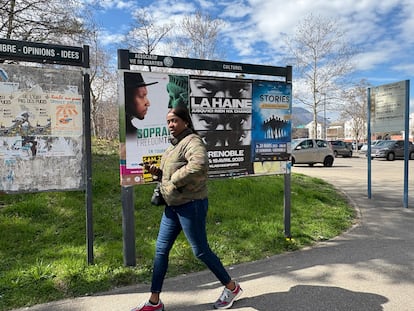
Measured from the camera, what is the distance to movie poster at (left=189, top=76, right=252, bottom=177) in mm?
4383

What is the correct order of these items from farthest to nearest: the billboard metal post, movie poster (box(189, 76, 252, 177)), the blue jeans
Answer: the billboard metal post < movie poster (box(189, 76, 252, 177)) < the blue jeans

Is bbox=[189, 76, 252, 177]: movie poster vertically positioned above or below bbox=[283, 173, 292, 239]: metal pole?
above

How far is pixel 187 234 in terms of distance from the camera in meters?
2.97

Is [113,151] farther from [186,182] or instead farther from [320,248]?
[186,182]

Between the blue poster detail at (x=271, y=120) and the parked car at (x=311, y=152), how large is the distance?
14.8 metres

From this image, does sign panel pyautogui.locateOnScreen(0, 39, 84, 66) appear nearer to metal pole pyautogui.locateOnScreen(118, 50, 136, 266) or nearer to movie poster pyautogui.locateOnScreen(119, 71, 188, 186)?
movie poster pyautogui.locateOnScreen(119, 71, 188, 186)

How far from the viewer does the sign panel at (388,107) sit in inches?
313

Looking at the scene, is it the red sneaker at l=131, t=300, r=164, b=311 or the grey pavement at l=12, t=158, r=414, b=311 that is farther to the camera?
the grey pavement at l=12, t=158, r=414, b=311

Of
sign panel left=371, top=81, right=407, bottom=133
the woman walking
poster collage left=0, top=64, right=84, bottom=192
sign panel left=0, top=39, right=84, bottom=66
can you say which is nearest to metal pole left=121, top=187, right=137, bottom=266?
poster collage left=0, top=64, right=84, bottom=192

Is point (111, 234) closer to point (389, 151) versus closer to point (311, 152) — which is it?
point (311, 152)

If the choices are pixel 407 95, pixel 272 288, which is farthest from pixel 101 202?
pixel 407 95

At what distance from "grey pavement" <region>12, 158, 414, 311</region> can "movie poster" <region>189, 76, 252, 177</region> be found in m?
1.32

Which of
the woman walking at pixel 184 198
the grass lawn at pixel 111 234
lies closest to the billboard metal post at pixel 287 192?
the grass lawn at pixel 111 234

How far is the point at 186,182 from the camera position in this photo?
2.79 meters
